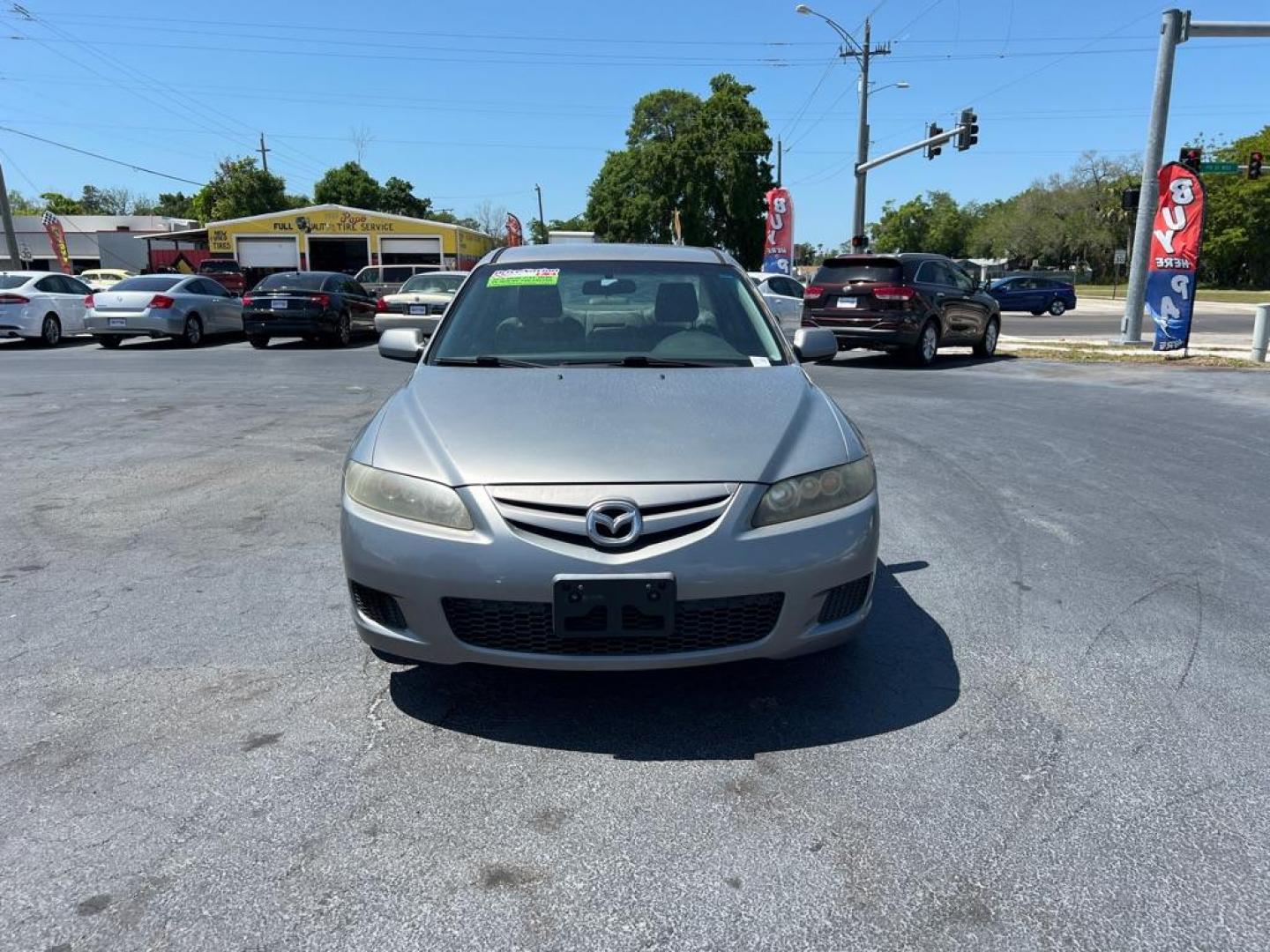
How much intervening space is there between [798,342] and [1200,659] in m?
2.29

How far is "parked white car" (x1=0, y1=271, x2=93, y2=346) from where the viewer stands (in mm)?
16812

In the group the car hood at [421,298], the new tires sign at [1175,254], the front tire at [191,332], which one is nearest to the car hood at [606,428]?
the car hood at [421,298]

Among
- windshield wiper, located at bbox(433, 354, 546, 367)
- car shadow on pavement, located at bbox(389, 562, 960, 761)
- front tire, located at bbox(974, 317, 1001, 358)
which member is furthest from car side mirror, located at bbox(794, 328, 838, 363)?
front tire, located at bbox(974, 317, 1001, 358)

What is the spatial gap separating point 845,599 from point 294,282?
57.1 feet

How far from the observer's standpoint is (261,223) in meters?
47.8

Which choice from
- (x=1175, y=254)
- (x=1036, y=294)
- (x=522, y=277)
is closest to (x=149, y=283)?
(x=522, y=277)

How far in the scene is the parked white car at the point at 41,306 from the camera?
16812mm

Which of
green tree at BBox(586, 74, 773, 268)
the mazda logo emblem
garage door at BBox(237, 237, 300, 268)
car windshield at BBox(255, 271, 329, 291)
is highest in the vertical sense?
green tree at BBox(586, 74, 773, 268)

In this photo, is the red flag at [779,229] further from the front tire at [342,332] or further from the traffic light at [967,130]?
the front tire at [342,332]

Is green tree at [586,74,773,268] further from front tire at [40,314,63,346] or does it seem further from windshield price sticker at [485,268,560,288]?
windshield price sticker at [485,268,560,288]

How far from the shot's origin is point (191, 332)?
696 inches

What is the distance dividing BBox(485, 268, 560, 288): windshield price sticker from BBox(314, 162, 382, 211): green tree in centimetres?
7454

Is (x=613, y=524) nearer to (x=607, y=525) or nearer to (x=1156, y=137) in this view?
(x=607, y=525)

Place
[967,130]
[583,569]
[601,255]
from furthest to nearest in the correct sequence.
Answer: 1. [967,130]
2. [601,255]
3. [583,569]
